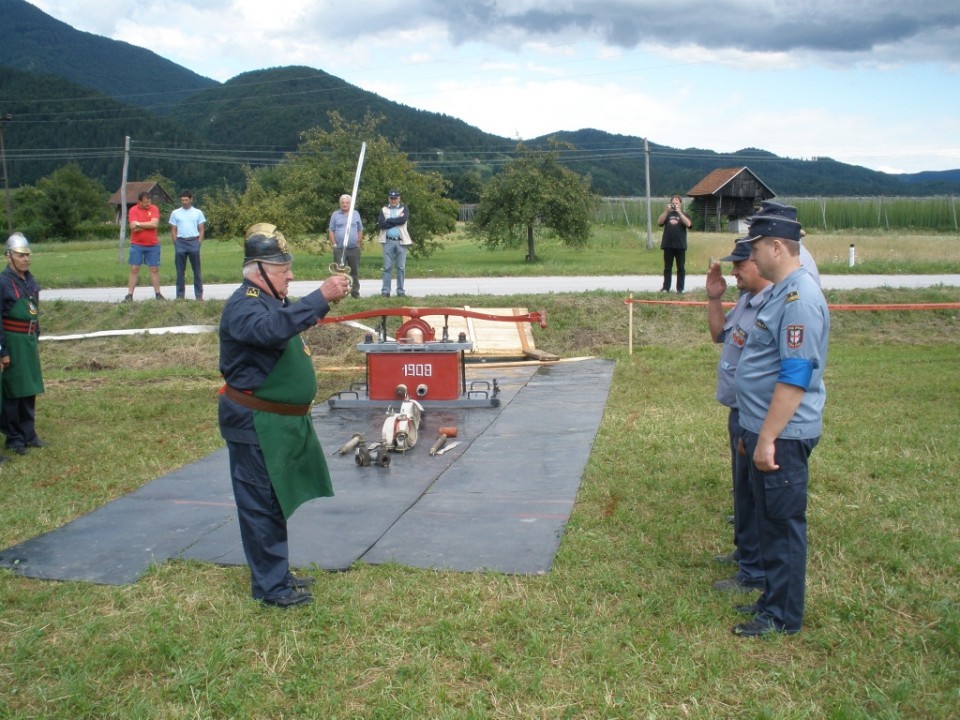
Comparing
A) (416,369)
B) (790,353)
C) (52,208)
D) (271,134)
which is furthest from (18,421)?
(271,134)

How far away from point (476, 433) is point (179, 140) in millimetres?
122149

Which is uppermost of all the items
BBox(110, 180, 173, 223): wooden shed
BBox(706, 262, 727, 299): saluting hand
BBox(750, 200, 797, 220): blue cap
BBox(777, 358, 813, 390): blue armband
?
BBox(110, 180, 173, 223): wooden shed

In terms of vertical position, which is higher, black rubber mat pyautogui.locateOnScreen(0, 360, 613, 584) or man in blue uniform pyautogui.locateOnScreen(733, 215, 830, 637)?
man in blue uniform pyautogui.locateOnScreen(733, 215, 830, 637)

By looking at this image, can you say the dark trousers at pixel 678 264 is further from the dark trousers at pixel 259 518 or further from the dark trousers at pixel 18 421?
the dark trousers at pixel 259 518

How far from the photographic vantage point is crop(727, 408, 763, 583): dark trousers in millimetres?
5102

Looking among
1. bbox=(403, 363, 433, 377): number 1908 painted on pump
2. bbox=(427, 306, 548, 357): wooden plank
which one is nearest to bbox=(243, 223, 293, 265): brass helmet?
bbox=(403, 363, 433, 377): number 1908 painted on pump

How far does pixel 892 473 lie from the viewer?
706 centimetres

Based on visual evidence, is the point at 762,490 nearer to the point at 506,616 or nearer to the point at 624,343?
the point at 506,616

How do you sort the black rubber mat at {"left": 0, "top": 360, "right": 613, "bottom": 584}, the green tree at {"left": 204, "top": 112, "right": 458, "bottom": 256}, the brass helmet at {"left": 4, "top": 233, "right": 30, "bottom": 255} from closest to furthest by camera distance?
the black rubber mat at {"left": 0, "top": 360, "right": 613, "bottom": 584} → the brass helmet at {"left": 4, "top": 233, "right": 30, "bottom": 255} → the green tree at {"left": 204, "top": 112, "right": 458, "bottom": 256}

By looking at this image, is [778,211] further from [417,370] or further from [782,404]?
[417,370]

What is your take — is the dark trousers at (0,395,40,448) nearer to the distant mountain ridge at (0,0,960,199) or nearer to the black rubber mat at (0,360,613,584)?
the black rubber mat at (0,360,613,584)

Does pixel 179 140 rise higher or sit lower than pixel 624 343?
higher

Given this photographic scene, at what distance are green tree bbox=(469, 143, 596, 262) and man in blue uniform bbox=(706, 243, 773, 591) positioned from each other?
2569cm

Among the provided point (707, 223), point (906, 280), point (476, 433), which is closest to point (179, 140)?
point (707, 223)
